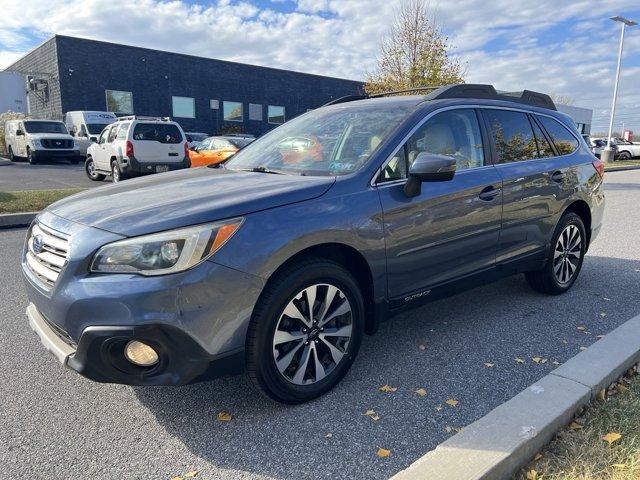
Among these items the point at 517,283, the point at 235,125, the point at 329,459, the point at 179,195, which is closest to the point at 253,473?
the point at 329,459

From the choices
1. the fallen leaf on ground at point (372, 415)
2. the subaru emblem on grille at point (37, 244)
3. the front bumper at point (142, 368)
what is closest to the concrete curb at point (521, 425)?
the fallen leaf on ground at point (372, 415)

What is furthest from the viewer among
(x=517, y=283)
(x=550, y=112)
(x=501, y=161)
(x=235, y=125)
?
(x=235, y=125)

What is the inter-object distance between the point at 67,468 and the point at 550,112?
184 inches

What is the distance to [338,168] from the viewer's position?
10.4 ft

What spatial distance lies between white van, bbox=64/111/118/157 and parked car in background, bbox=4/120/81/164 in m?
0.77

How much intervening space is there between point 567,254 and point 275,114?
114 feet

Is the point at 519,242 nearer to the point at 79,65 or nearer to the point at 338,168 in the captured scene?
the point at 338,168

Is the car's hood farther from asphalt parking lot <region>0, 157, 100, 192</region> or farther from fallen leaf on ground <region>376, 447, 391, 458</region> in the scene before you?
asphalt parking lot <region>0, 157, 100, 192</region>

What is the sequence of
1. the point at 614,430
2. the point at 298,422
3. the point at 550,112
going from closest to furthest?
the point at 614,430
the point at 298,422
the point at 550,112

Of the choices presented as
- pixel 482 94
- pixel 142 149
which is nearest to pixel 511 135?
pixel 482 94

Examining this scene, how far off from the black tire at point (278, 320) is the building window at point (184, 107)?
32.0 metres

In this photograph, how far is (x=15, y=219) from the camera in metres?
8.00

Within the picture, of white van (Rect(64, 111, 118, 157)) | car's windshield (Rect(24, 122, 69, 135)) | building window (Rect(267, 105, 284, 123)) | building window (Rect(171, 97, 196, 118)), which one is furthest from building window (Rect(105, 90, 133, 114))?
building window (Rect(267, 105, 284, 123))

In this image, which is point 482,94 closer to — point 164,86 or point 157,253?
point 157,253
